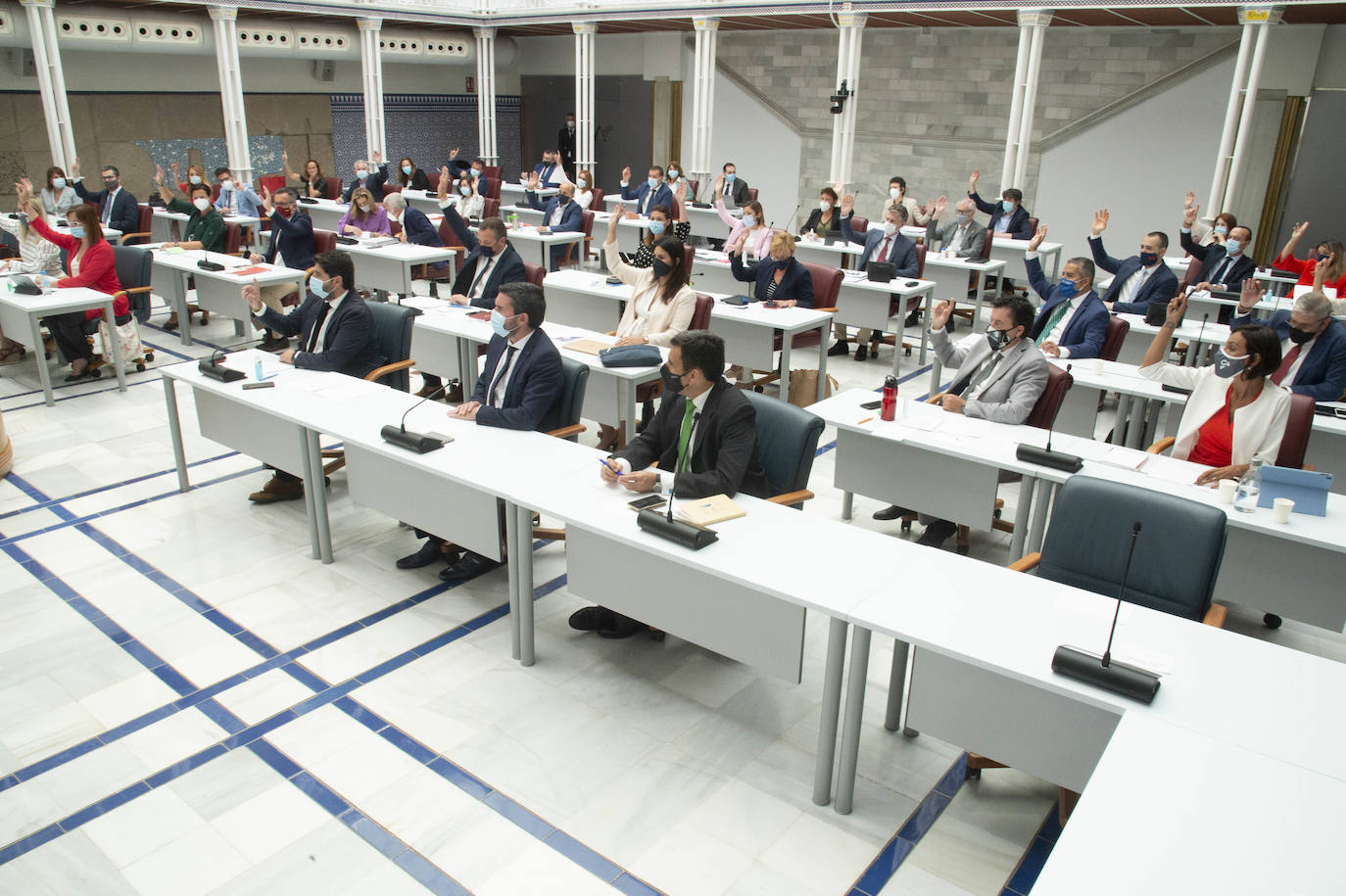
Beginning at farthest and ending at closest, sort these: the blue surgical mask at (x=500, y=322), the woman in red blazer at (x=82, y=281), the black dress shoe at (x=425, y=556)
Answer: the woman in red blazer at (x=82, y=281) < the black dress shoe at (x=425, y=556) < the blue surgical mask at (x=500, y=322)

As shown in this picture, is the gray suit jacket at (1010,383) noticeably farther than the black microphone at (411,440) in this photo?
Yes

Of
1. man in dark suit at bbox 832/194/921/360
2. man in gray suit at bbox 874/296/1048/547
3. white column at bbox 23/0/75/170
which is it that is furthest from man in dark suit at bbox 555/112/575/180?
man in gray suit at bbox 874/296/1048/547

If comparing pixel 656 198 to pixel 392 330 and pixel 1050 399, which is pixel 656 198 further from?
pixel 1050 399

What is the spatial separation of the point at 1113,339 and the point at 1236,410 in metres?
1.77

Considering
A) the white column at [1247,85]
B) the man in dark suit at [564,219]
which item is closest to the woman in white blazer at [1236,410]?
the white column at [1247,85]

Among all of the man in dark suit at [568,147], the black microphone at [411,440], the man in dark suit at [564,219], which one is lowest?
the black microphone at [411,440]

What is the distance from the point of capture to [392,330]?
223 inches

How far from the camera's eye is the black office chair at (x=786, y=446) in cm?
397

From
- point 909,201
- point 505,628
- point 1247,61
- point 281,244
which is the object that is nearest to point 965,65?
point 909,201

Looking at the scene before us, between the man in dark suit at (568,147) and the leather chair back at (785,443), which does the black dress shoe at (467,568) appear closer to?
the leather chair back at (785,443)

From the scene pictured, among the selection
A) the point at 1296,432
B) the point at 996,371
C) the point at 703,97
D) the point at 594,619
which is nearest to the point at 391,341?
the point at 594,619

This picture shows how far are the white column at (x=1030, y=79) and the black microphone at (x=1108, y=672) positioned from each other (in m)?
10.2

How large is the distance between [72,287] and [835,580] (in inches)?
271

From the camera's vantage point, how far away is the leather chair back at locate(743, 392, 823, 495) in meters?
3.97
